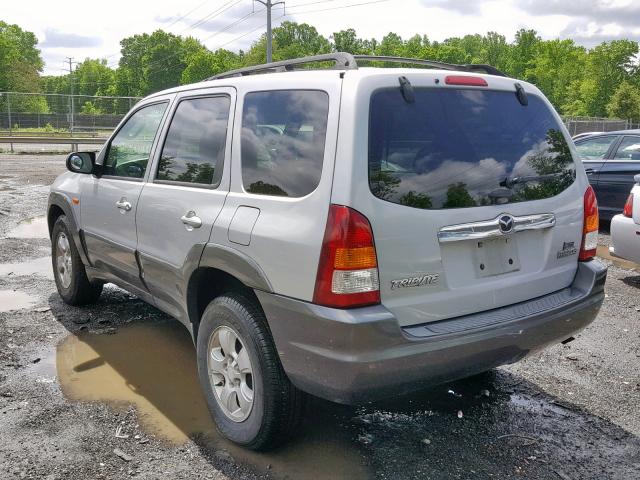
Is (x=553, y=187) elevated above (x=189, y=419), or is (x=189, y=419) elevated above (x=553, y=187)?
(x=553, y=187)

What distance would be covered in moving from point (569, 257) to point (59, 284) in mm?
4515

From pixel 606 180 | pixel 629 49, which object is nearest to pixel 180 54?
pixel 629 49

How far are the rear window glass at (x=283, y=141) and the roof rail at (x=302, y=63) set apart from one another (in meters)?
0.22

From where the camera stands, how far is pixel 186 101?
13.1 feet

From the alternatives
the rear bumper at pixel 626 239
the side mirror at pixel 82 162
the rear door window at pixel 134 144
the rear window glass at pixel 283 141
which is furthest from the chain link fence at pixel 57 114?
the rear window glass at pixel 283 141

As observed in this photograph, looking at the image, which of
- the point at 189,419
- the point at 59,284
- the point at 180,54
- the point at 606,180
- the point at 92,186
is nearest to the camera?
the point at 189,419

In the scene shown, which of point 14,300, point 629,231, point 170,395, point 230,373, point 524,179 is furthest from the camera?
point 629,231

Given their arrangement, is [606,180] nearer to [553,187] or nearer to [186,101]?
[553,187]

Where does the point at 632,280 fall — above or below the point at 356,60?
below

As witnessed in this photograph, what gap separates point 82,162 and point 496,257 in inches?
131

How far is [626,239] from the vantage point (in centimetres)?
644

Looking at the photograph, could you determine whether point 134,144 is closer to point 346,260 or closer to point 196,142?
point 196,142

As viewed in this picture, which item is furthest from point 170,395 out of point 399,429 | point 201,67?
point 201,67

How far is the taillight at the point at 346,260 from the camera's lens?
2.64 metres
